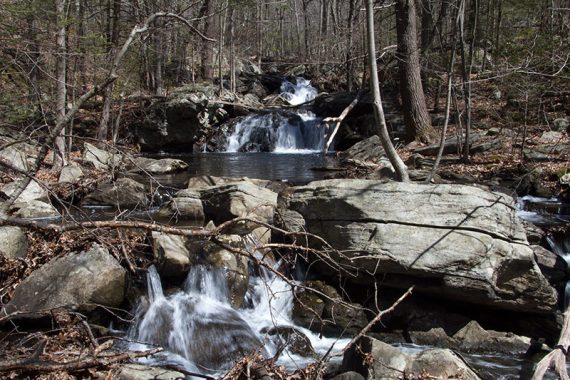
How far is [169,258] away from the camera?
6.59 m

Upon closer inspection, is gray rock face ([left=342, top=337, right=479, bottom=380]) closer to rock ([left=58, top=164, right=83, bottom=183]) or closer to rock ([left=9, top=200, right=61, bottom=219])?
rock ([left=9, top=200, right=61, bottom=219])

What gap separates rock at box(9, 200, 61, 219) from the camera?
8.91 metres

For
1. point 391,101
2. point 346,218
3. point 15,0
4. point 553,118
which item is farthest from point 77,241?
point 391,101

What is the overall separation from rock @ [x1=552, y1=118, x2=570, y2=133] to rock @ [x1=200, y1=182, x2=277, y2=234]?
9617 mm

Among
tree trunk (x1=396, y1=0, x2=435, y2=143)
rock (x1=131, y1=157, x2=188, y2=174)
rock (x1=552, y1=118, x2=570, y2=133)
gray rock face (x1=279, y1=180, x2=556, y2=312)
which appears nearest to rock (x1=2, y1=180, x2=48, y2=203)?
rock (x1=131, y1=157, x2=188, y2=174)

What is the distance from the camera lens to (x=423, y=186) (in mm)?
6672

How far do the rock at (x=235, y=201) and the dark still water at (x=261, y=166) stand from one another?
3037mm

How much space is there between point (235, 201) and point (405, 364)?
4554 mm

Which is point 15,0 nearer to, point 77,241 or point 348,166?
point 77,241

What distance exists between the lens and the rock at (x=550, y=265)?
6801mm

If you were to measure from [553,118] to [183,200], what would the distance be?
12.1m

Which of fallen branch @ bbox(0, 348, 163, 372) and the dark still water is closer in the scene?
fallen branch @ bbox(0, 348, 163, 372)

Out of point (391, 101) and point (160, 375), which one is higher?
point (391, 101)

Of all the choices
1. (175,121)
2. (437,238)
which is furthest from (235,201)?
(175,121)
